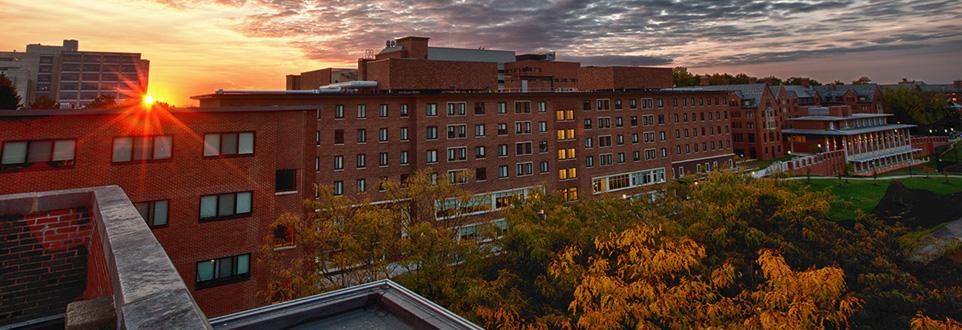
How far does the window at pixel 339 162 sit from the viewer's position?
1967 inches

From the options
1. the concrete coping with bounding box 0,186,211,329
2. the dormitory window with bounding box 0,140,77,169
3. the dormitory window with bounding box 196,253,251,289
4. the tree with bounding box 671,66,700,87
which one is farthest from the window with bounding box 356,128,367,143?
the tree with bounding box 671,66,700,87

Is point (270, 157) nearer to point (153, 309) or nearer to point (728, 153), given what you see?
point (153, 309)

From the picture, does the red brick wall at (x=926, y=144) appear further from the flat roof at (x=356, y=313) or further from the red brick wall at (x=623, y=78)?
the flat roof at (x=356, y=313)

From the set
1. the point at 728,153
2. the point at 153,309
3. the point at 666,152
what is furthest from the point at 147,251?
the point at 728,153

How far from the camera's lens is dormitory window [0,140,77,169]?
70.5ft

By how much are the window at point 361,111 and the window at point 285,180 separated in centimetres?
2220

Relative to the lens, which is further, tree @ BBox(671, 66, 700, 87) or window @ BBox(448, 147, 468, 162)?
tree @ BBox(671, 66, 700, 87)

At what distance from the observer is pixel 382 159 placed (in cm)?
5325

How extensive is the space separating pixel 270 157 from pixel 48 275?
19367 mm

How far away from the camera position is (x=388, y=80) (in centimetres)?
5450

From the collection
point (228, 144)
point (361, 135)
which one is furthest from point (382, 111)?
point (228, 144)

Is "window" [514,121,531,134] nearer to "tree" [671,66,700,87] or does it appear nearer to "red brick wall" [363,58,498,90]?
"red brick wall" [363,58,498,90]

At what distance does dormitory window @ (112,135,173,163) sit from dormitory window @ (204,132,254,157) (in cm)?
180

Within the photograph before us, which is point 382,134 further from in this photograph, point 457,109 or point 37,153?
point 37,153
